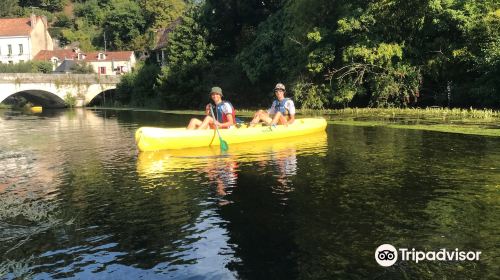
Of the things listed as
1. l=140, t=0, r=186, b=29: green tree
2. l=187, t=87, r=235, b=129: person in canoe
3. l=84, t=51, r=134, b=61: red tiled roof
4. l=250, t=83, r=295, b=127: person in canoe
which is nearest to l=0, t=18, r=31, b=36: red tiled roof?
l=84, t=51, r=134, b=61: red tiled roof

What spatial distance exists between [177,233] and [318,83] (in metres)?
27.0

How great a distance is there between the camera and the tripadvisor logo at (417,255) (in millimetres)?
5777

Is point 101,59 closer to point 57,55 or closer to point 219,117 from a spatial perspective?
point 57,55

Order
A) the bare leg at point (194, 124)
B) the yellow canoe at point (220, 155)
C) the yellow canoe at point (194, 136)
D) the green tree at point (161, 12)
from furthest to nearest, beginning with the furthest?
the green tree at point (161, 12), the bare leg at point (194, 124), the yellow canoe at point (194, 136), the yellow canoe at point (220, 155)

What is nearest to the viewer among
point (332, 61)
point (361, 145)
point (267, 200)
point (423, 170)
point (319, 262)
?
point (319, 262)

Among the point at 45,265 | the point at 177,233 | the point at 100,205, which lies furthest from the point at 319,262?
the point at 100,205

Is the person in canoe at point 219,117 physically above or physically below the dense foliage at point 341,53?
below

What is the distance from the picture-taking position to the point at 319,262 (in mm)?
5816

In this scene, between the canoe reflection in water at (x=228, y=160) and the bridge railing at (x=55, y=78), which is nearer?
the canoe reflection in water at (x=228, y=160)

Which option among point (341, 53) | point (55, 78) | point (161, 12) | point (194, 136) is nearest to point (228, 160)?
point (194, 136)

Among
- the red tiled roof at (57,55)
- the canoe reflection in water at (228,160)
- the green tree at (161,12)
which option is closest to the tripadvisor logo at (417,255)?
the canoe reflection in water at (228,160)

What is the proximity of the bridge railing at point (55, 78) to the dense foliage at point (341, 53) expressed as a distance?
50.1 feet

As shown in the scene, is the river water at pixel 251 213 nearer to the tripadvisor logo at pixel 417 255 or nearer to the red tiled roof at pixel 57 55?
the tripadvisor logo at pixel 417 255

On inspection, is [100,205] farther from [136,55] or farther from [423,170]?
[136,55]
